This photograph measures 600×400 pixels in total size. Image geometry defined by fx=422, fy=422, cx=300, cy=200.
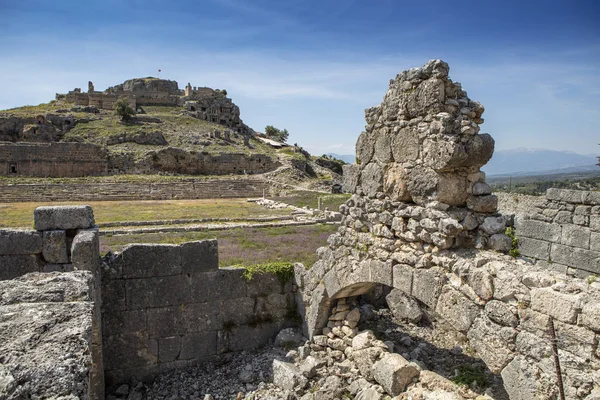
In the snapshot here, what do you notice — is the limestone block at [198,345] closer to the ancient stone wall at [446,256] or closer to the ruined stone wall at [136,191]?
the ancient stone wall at [446,256]

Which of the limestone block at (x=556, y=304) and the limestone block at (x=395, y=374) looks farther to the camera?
the limestone block at (x=395, y=374)

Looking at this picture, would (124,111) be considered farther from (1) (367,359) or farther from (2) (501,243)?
(2) (501,243)

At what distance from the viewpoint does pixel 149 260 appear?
26.7 ft

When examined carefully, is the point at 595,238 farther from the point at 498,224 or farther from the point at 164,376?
the point at 164,376

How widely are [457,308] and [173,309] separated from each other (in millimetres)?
5420

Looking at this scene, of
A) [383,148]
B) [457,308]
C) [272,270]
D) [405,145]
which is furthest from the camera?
[272,270]

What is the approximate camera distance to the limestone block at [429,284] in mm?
5984

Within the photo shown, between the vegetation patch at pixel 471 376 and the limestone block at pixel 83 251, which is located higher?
the limestone block at pixel 83 251

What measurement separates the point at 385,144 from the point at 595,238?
765 cm

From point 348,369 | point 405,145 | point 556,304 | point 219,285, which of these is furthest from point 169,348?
point 556,304

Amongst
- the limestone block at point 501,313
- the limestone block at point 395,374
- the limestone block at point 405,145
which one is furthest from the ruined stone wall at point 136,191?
the limestone block at point 501,313

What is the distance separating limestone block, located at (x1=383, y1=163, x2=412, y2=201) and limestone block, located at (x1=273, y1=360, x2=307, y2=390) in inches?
141

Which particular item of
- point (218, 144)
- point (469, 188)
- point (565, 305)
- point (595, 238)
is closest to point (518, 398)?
point (565, 305)

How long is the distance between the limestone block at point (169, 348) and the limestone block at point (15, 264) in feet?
9.00
